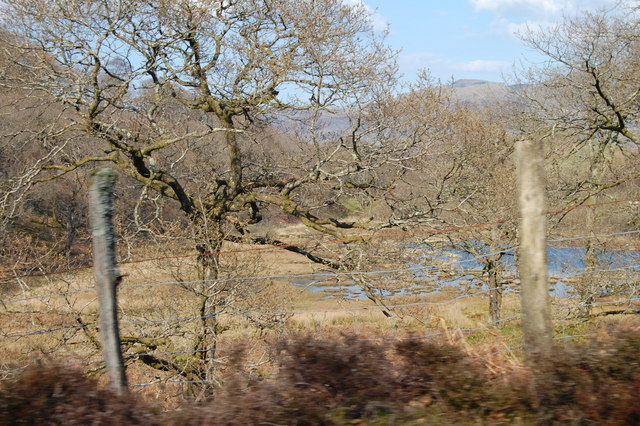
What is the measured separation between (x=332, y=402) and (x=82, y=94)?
8529mm

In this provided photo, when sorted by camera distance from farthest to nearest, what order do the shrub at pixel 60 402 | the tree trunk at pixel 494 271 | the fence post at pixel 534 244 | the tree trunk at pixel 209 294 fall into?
the tree trunk at pixel 494 271, the tree trunk at pixel 209 294, the fence post at pixel 534 244, the shrub at pixel 60 402

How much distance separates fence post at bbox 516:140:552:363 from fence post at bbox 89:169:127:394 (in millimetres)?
2657

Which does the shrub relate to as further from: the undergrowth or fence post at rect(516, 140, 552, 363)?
fence post at rect(516, 140, 552, 363)

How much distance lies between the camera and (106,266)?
11.4 feet

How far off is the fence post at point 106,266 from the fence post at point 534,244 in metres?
2.66

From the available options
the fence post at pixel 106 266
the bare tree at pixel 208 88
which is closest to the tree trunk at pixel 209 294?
the bare tree at pixel 208 88

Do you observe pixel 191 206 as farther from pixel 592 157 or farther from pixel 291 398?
pixel 592 157

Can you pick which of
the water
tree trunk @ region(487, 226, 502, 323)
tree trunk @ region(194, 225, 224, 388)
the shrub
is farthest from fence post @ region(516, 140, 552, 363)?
tree trunk @ region(487, 226, 502, 323)

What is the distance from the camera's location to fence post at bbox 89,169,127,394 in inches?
136

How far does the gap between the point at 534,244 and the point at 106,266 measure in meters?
2.77

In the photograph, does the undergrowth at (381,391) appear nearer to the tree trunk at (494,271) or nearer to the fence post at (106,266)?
the fence post at (106,266)

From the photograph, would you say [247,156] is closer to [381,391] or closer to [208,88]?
[208,88]

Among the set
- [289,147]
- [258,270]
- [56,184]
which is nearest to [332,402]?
[258,270]

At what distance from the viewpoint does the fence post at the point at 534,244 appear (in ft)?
12.9
